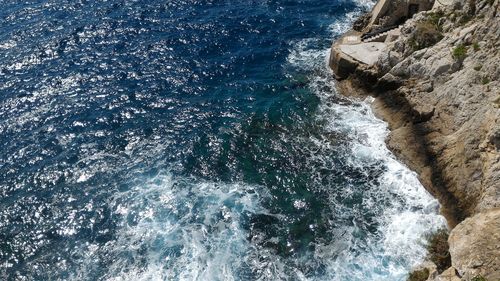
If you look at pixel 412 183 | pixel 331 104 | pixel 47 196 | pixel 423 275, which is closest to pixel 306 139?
pixel 331 104

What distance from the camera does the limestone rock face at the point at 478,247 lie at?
87.9 ft

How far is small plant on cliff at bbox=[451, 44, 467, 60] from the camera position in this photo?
40.0m

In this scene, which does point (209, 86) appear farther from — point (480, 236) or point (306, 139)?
point (480, 236)

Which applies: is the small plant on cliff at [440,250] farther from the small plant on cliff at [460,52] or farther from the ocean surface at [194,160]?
the small plant on cliff at [460,52]

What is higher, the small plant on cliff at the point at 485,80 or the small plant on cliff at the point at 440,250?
the small plant on cliff at the point at 485,80

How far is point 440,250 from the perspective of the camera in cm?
3272

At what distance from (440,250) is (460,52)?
1849 centimetres

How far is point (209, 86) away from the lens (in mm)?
51688

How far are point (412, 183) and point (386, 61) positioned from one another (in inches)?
568

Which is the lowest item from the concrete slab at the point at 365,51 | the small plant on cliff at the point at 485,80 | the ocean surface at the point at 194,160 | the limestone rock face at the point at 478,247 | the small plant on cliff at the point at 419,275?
the ocean surface at the point at 194,160

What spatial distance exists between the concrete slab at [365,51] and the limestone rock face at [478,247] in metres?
23.0

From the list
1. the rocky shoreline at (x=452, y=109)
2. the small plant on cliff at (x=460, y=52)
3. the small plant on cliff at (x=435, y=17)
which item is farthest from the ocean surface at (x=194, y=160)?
the small plant on cliff at (x=435, y=17)

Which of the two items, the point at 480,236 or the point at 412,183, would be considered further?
→ the point at 412,183

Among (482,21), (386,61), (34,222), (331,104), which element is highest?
(482,21)
